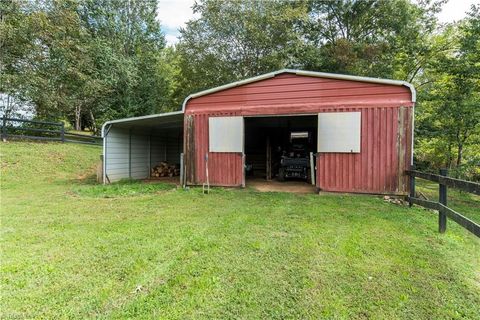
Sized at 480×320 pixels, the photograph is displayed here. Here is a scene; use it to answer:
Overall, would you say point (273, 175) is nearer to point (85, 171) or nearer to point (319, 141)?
point (319, 141)

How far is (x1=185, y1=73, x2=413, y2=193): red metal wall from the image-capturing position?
21.2 ft

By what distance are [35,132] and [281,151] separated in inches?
500

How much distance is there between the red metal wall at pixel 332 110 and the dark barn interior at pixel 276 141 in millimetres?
1784

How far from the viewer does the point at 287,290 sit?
2436mm

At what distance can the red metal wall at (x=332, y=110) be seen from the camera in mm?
6457

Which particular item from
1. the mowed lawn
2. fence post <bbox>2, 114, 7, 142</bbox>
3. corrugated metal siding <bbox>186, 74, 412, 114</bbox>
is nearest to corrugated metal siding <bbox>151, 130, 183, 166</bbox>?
corrugated metal siding <bbox>186, 74, 412, 114</bbox>

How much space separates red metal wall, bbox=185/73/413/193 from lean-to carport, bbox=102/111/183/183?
1.49 m

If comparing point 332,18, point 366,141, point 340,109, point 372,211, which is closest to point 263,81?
point 340,109

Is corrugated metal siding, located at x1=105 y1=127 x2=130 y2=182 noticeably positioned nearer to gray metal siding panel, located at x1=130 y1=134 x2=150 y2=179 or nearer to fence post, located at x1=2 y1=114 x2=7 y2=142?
gray metal siding panel, located at x1=130 y1=134 x2=150 y2=179

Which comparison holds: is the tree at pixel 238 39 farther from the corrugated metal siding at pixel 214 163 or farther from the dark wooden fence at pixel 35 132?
the corrugated metal siding at pixel 214 163

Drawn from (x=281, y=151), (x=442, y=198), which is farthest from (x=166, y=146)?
(x=442, y=198)

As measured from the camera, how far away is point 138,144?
11328 millimetres

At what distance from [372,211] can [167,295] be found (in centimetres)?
429

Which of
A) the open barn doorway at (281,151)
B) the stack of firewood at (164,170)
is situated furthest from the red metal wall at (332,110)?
the stack of firewood at (164,170)
